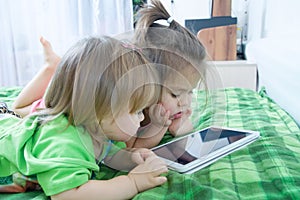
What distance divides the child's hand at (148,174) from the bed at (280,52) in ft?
1.52

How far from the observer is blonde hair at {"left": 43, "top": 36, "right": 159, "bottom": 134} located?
1.66 feet

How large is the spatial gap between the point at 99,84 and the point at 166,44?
209 mm

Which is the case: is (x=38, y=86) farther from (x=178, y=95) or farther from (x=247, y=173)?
(x=247, y=173)

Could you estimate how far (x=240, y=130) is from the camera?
762 millimetres

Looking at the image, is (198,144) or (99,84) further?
(198,144)

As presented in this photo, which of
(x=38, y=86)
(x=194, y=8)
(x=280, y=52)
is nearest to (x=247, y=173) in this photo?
(x=280, y=52)

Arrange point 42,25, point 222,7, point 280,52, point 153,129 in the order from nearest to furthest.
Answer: point 153,129 → point 280,52 → point 222,7 → point 42,25

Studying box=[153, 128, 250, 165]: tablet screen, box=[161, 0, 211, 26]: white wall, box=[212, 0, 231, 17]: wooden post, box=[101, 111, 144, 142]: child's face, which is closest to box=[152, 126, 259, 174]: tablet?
box=[153, 128, 250, 165]: tablet screen

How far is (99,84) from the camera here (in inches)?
19.8

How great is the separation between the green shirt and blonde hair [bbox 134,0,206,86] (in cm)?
19

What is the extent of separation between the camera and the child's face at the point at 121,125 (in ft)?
1.73

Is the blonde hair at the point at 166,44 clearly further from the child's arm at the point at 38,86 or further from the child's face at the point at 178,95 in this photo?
the child's arm at the point at 38,86

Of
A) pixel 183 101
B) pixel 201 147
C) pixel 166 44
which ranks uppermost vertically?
pixel 166 44

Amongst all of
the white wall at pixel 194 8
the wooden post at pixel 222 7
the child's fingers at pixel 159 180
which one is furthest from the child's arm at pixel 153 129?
the white wall at pixel 194 8
